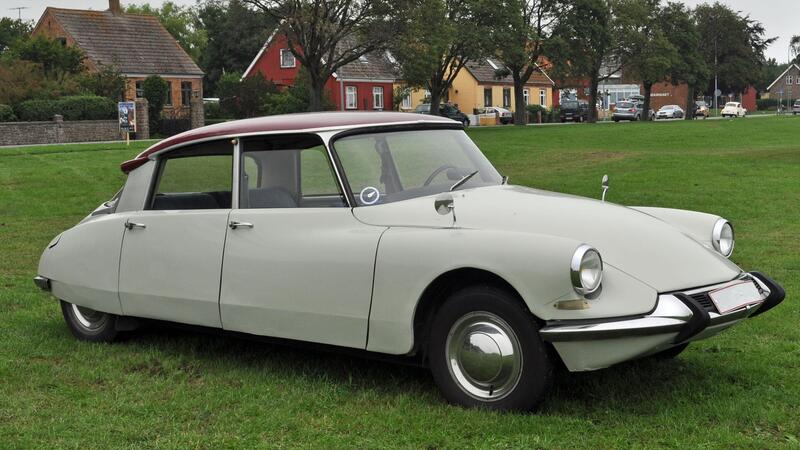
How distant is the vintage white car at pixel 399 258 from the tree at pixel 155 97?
131ft

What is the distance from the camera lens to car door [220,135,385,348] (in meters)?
5.14

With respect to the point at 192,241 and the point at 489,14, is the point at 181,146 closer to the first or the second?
the point at 192,241

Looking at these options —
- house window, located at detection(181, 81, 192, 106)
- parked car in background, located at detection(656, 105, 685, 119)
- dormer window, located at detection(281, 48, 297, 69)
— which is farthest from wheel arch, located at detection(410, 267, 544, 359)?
parked car in background, located at detection(656, 105, 685, 119)

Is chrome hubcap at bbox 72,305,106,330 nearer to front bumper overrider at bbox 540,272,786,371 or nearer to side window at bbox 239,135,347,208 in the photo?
side window at bbox 239,135,347,208

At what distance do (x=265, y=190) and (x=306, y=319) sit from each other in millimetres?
900

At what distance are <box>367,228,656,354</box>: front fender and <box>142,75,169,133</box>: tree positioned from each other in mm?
41985

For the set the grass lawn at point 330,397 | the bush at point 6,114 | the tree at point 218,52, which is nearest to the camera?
the grass lawn at point 330,397

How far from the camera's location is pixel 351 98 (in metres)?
68.4

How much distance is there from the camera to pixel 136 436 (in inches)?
182

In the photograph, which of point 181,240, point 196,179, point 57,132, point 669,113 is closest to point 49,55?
point 57,132

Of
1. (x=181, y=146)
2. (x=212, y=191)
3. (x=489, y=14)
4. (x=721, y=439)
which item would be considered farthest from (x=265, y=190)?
(x=489, y=14)

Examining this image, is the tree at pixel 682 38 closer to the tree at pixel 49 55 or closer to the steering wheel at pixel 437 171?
the tree at pixel 49 55

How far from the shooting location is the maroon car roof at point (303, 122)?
5598 millimetres

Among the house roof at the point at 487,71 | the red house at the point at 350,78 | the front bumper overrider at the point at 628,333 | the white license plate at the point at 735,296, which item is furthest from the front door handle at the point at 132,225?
the house roof at the point at 487,71
